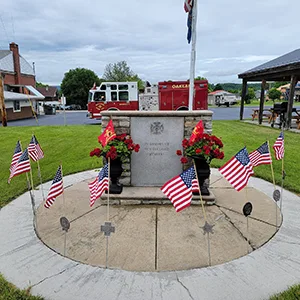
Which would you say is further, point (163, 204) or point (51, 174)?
point (51, 174)

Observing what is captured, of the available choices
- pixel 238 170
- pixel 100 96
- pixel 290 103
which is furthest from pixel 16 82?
pixel 238 170

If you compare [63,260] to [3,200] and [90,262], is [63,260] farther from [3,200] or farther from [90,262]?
[3,200]

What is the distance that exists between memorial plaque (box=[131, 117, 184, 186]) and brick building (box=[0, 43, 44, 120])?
2270cm

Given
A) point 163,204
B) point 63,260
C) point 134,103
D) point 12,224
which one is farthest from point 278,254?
point 134,103

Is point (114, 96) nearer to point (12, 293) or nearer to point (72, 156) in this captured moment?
point (72, 156)

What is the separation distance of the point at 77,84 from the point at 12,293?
52884 millimetres

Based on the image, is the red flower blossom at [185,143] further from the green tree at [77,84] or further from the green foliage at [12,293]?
the green tree at [77,84]

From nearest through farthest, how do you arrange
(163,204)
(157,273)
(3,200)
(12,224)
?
1. (157,273)
2. (12,224)
3. (163,204)
4. (3,200)

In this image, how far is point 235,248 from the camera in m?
3.43

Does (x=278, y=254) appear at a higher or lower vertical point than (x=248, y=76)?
lower


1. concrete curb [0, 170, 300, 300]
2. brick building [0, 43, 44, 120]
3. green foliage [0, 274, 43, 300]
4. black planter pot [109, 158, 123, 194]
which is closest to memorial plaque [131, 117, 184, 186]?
black planter pot [109, 158, 123, 194]

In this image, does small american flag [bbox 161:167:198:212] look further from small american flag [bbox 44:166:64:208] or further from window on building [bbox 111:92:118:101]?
window on building [bbox 111:92:118:101]

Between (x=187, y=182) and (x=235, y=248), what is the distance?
1.13 meters

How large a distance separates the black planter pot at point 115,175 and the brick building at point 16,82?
22.8 metres
